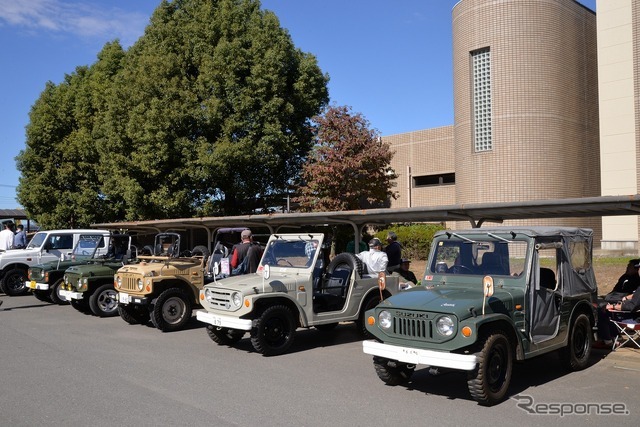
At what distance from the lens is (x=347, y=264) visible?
10.5 meters

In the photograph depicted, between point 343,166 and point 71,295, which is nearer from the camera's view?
point 71,295

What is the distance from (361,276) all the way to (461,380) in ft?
10.7

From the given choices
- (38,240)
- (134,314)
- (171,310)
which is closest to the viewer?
(171,310)

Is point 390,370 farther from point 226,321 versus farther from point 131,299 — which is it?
point 131,299

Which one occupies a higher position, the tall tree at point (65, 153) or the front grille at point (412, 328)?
the tall tree at point (65, 153)

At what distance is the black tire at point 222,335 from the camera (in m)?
9.95

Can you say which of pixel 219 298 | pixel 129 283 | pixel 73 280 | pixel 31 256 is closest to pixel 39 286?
pixel 73 280

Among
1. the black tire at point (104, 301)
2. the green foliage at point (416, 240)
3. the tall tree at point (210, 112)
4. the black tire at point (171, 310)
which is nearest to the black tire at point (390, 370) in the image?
the black tire at point (171, 310)

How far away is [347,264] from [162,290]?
3963 mm

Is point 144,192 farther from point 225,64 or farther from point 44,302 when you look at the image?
point 44,302

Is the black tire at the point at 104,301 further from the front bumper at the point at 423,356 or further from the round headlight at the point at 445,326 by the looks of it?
the round headlight at the point at 445,326

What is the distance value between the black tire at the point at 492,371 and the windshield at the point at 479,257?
111 centimetres

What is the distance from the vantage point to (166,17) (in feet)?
82.2

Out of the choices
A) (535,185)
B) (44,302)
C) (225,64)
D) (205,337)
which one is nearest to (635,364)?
(205,337)
